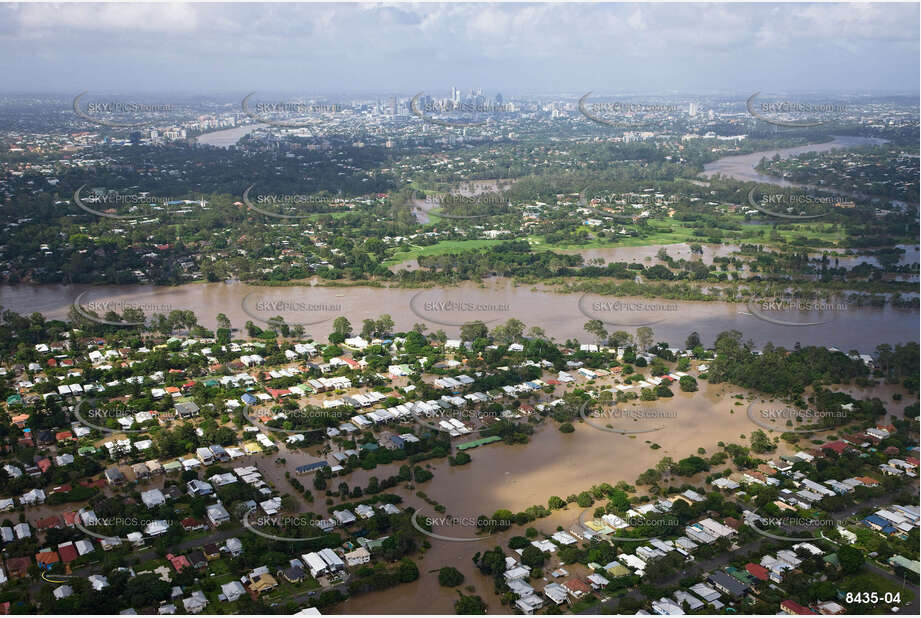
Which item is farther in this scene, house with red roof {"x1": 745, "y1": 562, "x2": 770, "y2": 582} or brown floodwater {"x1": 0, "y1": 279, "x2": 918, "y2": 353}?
brown floodwater {"x1": 0, "y1": 279, "x2": 918, "y2": 353}

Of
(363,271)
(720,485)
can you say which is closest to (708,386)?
(720,485)

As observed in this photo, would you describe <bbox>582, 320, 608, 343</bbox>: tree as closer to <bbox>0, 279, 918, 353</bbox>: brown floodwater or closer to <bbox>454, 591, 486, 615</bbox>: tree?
<bbox>0, 279, 918, 353</bbox>: brown floodwater

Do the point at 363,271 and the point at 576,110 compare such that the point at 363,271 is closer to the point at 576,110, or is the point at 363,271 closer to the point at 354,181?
the point at 354,181

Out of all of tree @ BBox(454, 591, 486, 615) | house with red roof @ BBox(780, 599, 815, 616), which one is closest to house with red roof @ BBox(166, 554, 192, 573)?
tree @ BBox(454, 591, 486, 615)

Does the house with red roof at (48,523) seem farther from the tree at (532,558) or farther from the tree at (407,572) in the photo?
the tree at (532,558)

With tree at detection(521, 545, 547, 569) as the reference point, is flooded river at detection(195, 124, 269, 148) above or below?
above

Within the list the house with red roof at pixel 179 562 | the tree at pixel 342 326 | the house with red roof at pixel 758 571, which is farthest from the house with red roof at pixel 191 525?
the tree at pixel 342 326
